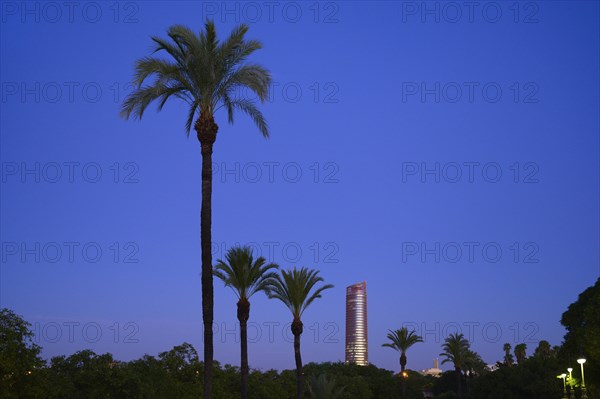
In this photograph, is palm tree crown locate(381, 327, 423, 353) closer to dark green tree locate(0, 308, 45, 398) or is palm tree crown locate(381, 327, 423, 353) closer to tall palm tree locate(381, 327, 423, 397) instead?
tall palm tree locate(381, 327, 423, 397)

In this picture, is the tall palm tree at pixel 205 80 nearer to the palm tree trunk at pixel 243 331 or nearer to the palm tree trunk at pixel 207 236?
the palm tree trunk at pixel 207 236

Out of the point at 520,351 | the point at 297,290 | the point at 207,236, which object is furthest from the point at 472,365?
the point at 207,236

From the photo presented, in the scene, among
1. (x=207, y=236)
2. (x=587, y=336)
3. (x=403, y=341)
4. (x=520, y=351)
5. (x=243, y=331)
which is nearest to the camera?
(x=207, y=236)

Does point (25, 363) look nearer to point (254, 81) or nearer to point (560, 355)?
point (254, 81)

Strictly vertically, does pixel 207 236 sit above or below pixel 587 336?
above

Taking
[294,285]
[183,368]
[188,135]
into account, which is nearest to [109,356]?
[183,368]

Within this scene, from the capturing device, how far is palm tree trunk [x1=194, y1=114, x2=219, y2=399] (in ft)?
89.7

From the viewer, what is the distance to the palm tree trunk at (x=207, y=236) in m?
27.3

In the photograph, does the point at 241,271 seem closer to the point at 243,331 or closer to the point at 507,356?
the point at 243,331

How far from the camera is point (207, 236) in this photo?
27969 mm

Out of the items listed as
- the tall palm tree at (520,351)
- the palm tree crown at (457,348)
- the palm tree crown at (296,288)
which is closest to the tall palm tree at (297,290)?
the palm tree crown at (296,288)

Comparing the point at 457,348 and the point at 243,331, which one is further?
the point at 457,348

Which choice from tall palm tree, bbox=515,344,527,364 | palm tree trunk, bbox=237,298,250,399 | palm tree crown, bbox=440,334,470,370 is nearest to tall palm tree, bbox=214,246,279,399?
palm tree trunk, bbox=237,298,250,399

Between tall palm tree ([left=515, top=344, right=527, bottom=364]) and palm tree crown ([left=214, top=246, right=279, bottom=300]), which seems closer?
palm tree crown ([left=214, top=246, right=279, bottom=300])
